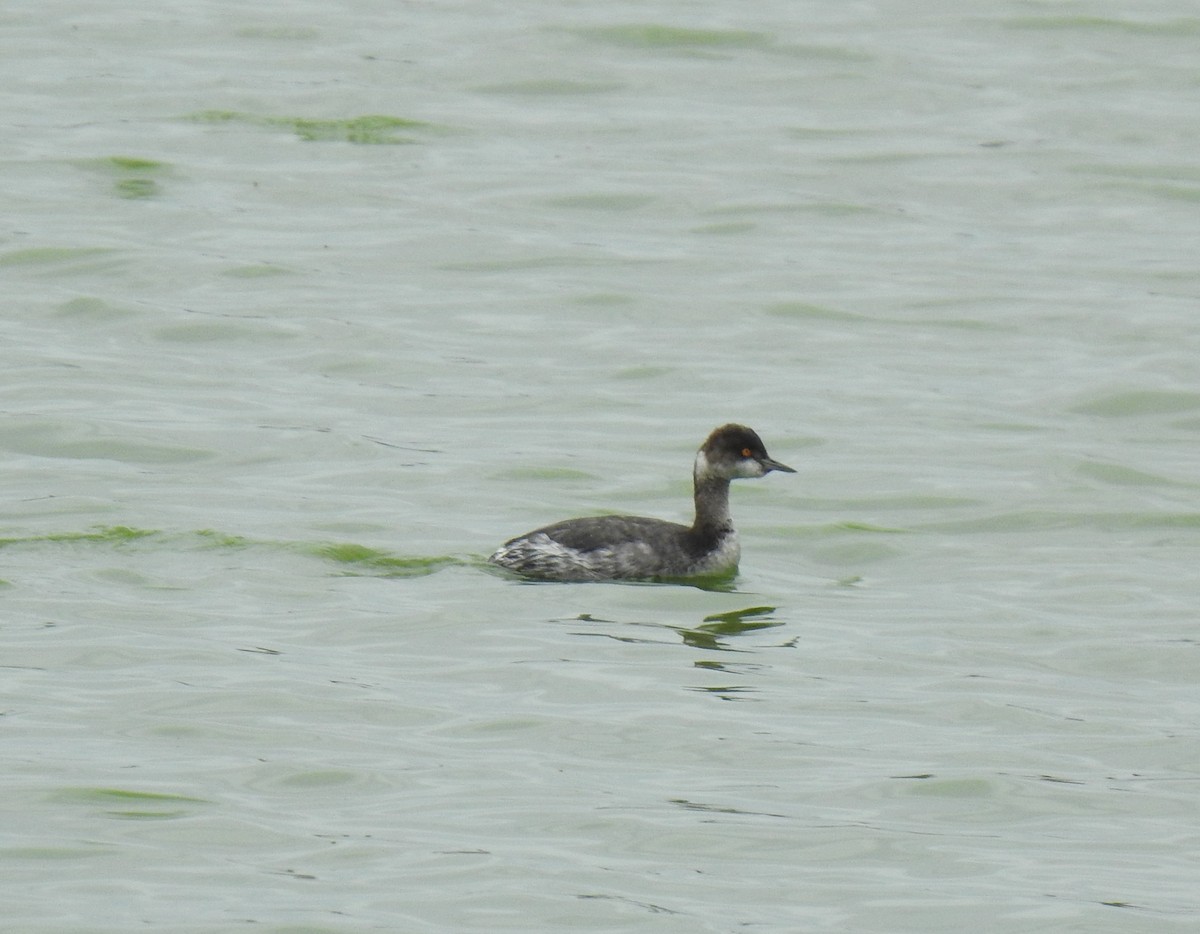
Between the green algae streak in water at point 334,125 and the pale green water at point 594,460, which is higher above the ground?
the green algae streak in water at point 334,125

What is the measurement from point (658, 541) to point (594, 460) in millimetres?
2780

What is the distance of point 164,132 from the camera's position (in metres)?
26.2

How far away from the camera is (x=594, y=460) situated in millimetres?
17156

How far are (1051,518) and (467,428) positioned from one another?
4074 mm

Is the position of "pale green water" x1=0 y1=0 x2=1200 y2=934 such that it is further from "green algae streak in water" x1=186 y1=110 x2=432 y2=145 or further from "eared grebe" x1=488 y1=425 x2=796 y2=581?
"eared grebe" x1=488 y1=425 x2=796 y2=581

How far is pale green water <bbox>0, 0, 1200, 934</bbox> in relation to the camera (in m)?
10.0

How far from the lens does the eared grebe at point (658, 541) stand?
14.1 meters

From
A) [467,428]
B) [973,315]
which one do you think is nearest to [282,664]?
[467,428]

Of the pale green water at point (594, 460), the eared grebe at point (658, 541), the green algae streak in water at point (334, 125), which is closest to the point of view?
the pale green water at point (594, 460)

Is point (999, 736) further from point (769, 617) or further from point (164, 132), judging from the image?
point (164, 132)

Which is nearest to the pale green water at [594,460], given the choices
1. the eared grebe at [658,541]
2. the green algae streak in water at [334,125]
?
the green algae streak in water at [334,125]

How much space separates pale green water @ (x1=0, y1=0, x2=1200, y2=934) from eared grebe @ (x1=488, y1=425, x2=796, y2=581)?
0.20 metres

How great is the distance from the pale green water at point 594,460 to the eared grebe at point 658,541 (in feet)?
0.65

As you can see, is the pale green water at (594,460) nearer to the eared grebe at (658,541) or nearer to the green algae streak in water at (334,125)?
the green algae streak in water at (334,125)
